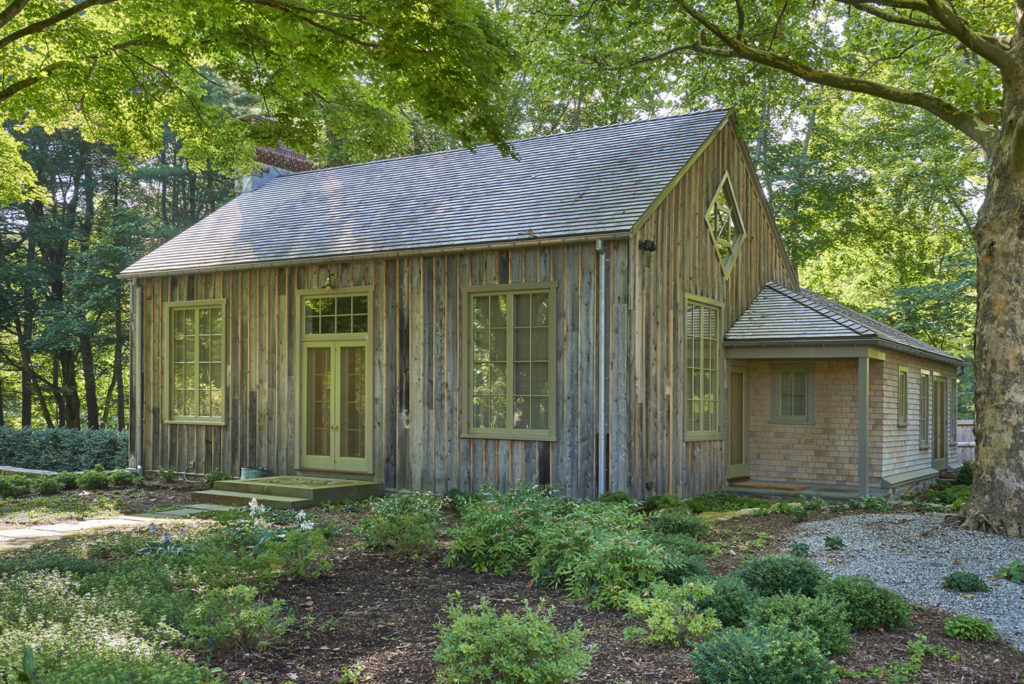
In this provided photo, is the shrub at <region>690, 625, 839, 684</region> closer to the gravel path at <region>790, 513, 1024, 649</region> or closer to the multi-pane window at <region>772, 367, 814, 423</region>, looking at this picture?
the gravel path at <region>790, 513, 1024, 649</region>

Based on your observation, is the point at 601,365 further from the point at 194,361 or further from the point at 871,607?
the point at 194,361

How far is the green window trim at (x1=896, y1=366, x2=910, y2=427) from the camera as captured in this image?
47.4 ft

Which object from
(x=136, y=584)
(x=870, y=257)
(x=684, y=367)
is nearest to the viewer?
(x=136, y=584)

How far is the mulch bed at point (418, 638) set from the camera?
4496 mm

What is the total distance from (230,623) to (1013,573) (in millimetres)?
6043

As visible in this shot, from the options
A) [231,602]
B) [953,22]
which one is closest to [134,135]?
[231,602]

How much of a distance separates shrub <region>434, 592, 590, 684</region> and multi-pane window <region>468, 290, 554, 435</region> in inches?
274

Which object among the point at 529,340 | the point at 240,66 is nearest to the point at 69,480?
the point at 240,66

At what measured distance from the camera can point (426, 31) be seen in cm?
856

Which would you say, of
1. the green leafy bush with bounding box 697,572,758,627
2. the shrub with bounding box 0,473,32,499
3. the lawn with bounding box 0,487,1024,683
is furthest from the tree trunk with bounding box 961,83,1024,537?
the shrub with bounding box 0,473,32,499

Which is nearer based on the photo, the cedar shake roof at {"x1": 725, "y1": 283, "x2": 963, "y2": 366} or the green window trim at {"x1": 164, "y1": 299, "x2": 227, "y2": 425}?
the cedar shake roof at {"x1": 725, "y1": 283, "x2": 963, "y2": 366}

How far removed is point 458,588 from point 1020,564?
464 cm

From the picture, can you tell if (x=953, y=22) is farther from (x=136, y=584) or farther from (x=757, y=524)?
(x=136, y=584)

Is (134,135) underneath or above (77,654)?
above
